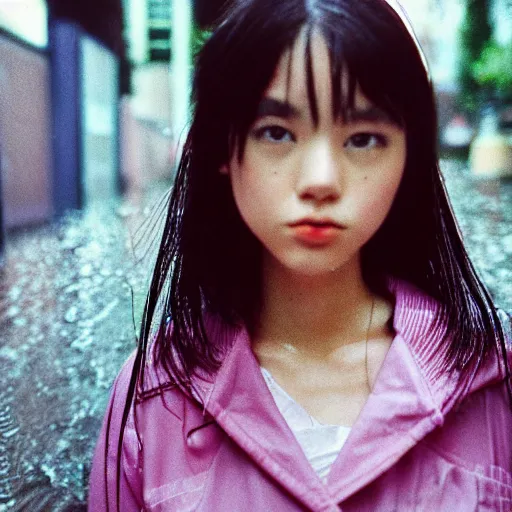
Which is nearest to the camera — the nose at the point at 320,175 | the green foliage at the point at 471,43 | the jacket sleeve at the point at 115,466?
the nose at the point at 320,175

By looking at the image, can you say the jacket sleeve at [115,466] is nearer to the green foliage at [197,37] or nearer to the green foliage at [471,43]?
the green foliage at [197,37]

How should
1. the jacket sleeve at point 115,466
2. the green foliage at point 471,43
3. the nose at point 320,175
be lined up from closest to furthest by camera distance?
the nose at point 320,175, the jacket sleeve at point 115,466, the green foliage at point 471,43

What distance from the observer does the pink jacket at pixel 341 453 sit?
695mm

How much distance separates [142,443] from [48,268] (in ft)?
1.36

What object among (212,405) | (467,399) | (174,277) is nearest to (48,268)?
(174,277)

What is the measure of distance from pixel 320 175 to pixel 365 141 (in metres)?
0.08

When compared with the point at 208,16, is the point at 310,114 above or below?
below

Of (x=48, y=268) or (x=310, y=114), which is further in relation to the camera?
(x=48, y=268)

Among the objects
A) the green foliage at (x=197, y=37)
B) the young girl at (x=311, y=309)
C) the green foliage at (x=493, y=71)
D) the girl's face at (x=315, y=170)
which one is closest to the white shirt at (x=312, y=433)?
the young girl at (x=311, y=309)

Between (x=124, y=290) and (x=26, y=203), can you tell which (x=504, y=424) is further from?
(x=26, y=203)

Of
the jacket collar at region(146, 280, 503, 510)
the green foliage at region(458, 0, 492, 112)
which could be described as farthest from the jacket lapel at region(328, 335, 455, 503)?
the green foliage at region(458, 0, 492, 112)

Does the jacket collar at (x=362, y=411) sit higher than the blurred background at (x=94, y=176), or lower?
lower

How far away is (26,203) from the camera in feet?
3.26

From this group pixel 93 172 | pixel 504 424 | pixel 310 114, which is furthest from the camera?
pixel 93 172
